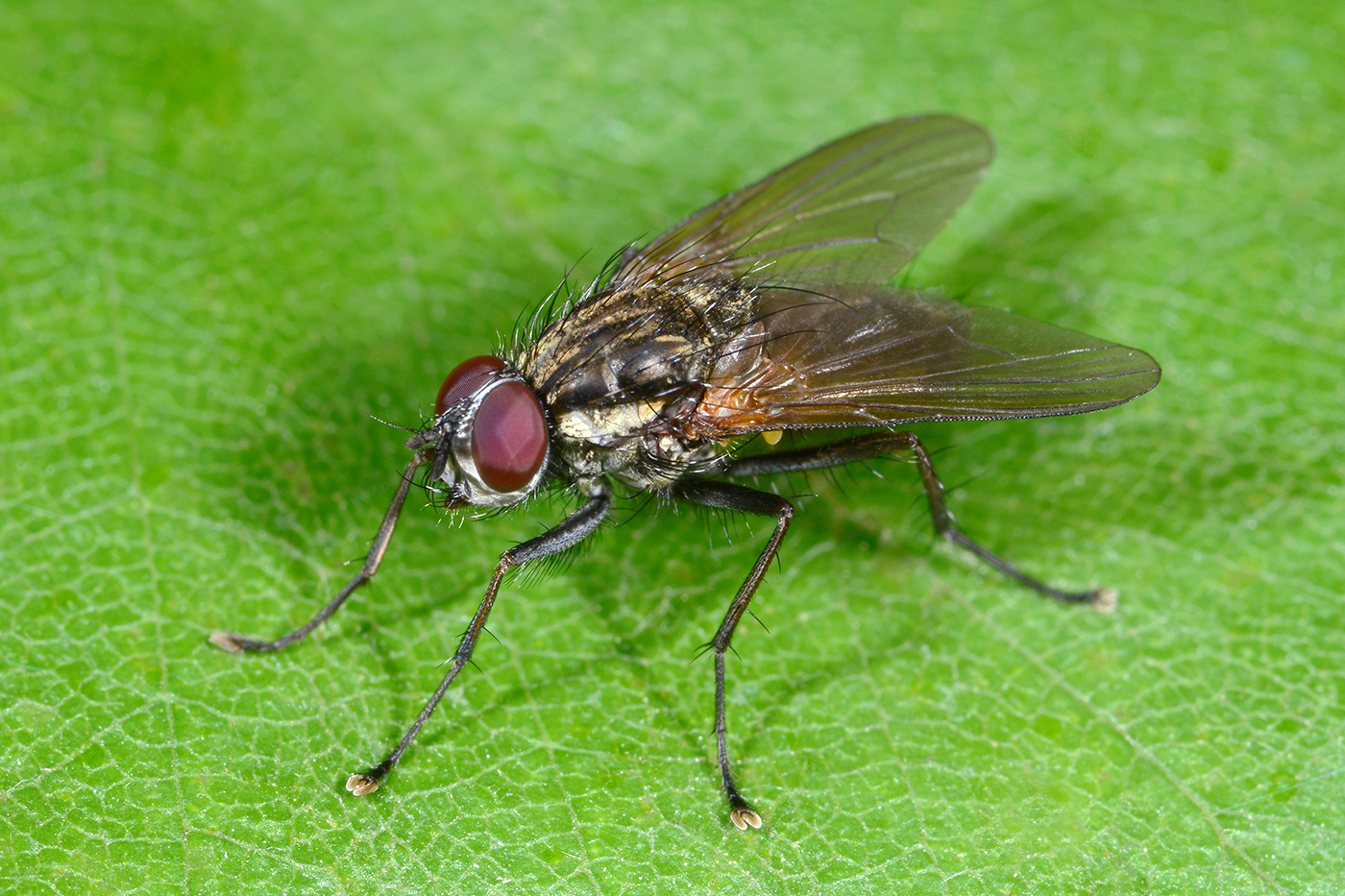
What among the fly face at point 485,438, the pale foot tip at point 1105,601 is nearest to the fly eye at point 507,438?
the fly face at point 485,438

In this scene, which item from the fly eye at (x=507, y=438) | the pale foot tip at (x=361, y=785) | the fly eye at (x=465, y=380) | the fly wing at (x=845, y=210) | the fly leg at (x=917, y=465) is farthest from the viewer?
the fly wing at (x=845, y=210)

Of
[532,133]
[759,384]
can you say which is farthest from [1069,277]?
[532,133]

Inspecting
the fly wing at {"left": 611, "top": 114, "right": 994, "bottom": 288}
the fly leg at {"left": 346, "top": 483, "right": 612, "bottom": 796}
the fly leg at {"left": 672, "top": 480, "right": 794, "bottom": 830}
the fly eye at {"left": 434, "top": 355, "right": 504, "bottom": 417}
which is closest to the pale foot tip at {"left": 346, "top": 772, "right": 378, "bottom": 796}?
the fly leg at {"left": 346, "top": 483, "right": 612, "bottom": 796}

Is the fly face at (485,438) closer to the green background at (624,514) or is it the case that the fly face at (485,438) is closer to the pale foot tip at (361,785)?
the green background at (624,514)

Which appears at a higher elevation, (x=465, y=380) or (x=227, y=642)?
(x=465, y=380)

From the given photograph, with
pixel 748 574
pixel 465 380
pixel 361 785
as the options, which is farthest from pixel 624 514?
pixel 361 785

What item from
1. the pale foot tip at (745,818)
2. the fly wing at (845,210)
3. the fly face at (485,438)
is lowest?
the pale foot tip at (745,818)

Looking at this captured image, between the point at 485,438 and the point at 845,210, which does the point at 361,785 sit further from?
the point at 845,210
